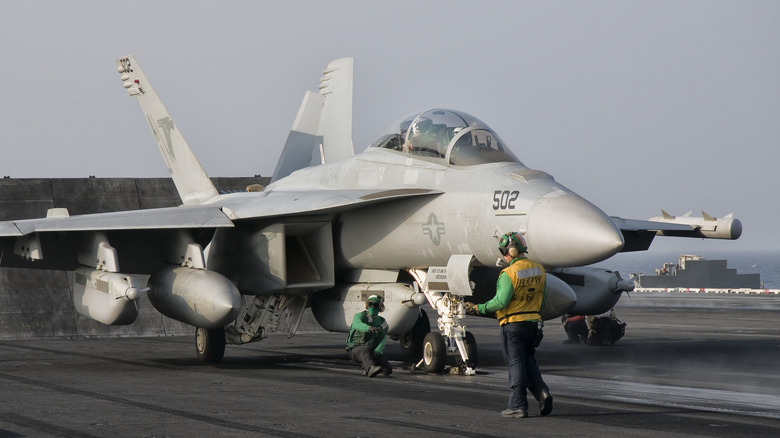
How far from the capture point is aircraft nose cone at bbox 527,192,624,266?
11148 mm

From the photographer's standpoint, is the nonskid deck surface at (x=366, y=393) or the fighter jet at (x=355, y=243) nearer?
the nonskid deck surface at (x=366, y=393)

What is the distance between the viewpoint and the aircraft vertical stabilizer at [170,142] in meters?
18.9

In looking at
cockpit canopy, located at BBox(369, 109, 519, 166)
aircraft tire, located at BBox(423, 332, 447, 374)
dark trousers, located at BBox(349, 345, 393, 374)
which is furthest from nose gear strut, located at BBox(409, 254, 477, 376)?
cockpit canopy, located at BBox(369, 109, 519, 166)

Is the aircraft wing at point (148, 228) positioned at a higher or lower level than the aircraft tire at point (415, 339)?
higher

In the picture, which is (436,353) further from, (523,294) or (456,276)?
(523,294)

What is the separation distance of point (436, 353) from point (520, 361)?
4.33 metres

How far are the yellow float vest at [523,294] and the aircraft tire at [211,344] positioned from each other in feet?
24.8

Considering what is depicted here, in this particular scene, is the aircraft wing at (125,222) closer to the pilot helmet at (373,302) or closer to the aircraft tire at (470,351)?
the pilot helmet at (373,302)

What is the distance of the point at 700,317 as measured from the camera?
97.3 ft

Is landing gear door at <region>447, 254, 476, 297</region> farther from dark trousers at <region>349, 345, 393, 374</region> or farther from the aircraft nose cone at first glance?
dark trousers at <region>349, 345, 393, 374</region>

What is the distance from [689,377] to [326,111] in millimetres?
10425

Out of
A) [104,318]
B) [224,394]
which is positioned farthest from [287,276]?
[224,394]

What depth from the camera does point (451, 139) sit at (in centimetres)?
1359

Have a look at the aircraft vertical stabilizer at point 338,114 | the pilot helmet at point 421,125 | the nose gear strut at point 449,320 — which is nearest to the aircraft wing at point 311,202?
the pilot helmet at point 421,125
